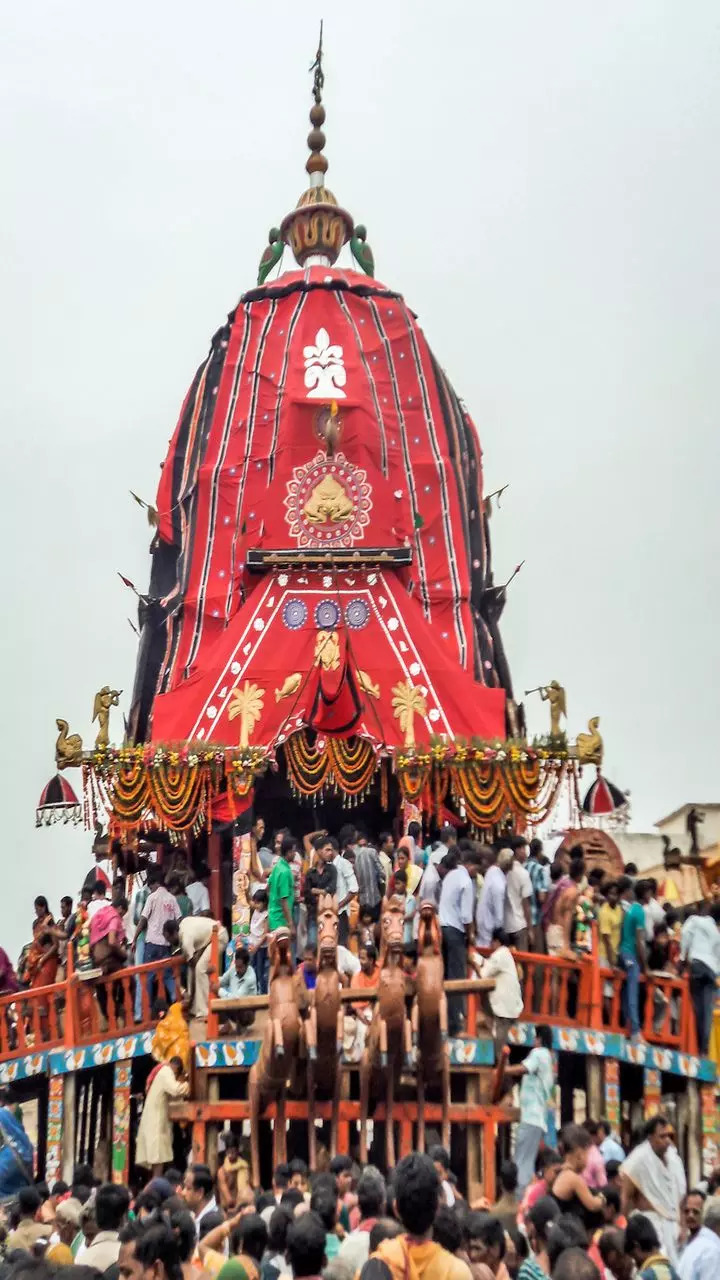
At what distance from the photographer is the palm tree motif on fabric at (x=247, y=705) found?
22.9 m

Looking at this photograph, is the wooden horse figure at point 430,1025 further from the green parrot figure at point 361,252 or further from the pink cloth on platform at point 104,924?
the green parrot figure at point 361,252

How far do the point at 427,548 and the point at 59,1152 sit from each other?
10056 millimetres

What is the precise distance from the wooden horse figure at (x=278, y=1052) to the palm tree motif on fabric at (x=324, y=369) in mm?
11376

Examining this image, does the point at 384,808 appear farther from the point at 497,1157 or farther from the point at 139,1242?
the point at 139,1242

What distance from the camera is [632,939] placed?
727 inches

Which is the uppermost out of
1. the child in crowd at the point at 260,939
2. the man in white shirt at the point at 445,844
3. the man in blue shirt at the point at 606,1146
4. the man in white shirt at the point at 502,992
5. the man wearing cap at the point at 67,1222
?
the man in white shirt at the point at 445,844

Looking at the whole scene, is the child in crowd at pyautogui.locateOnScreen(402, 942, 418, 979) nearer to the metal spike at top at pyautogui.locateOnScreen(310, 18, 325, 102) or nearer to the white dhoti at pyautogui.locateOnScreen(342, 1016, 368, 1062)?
the white dhoti at pyautogui.locateOnScreen(342, 1016, 368, 1062)

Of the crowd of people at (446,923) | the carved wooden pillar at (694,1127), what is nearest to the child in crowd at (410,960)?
the crowd of people at (446,923)

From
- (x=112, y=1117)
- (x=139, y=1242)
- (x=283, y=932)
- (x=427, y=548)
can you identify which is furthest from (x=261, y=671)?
(x=139, y=1242)

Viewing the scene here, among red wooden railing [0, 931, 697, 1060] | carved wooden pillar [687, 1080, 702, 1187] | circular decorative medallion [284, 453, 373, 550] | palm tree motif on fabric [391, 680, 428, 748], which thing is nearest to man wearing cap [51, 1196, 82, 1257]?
red wooden railing [0, 931, 697, 1060]

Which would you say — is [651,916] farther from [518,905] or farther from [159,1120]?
[159,1120]

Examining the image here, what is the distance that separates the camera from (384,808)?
76.8ft

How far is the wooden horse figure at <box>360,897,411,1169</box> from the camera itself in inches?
634

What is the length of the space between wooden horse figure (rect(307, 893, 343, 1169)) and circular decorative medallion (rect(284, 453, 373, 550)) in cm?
928
